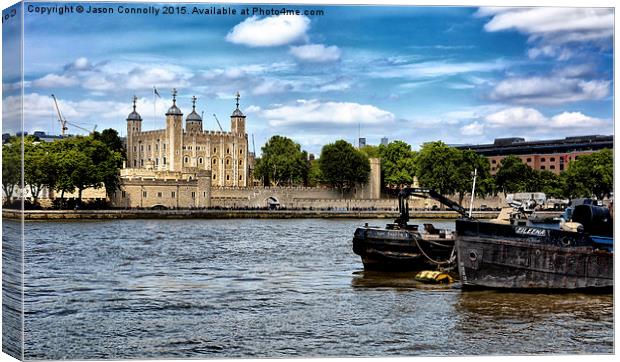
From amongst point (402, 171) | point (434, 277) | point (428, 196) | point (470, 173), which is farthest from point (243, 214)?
point (434, 277)

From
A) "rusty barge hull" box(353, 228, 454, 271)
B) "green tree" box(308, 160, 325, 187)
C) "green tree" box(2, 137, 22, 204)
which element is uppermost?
"green tree" box(308, 160, 325, 187)

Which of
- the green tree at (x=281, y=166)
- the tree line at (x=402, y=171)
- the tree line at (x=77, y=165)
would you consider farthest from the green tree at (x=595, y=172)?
the green tree at (x=281, y=166)

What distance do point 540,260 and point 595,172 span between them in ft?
14.8

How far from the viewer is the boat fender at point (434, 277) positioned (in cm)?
2522

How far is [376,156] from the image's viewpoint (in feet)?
199

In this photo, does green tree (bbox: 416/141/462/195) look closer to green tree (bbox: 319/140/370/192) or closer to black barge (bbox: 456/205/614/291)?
green tree (bbox: 319/140/370/192)

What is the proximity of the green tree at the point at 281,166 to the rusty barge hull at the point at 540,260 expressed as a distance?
5596cm

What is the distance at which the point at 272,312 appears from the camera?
19.2 meters

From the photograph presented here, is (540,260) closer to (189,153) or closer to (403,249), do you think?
(403,249)

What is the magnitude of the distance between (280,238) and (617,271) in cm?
2875

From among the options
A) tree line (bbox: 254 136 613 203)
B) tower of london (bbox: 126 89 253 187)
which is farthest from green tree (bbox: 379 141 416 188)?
tower of london (bbox: 126 89 253 187)

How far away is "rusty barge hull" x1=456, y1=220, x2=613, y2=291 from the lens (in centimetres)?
2194

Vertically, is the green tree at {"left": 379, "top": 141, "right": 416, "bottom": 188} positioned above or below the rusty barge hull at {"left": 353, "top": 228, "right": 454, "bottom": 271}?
above

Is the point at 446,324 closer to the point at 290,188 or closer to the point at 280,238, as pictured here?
the point at 280,238
